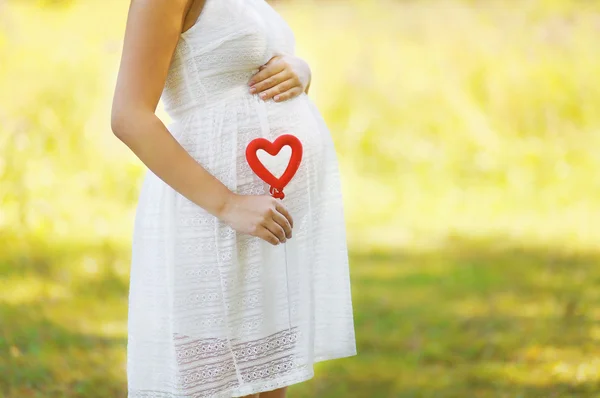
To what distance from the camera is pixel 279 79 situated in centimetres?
166

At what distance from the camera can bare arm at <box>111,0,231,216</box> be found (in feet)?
4.62

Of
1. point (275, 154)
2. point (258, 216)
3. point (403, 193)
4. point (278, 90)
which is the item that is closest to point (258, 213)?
point (258, 216)

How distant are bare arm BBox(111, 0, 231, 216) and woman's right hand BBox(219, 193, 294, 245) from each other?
0.09 meters

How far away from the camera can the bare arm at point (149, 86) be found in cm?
141

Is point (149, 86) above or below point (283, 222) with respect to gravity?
above

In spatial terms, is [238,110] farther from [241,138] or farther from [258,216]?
[258,216]

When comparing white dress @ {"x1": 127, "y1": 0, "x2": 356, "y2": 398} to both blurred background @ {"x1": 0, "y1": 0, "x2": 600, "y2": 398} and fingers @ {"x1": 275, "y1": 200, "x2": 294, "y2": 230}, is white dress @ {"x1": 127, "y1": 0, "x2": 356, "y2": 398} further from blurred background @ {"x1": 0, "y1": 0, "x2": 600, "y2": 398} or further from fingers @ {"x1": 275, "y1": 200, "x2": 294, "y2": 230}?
blurred background @ {"x1": 0, "y1": 0, "x2": 600, "y2": 398}

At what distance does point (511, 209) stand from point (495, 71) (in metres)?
1.34

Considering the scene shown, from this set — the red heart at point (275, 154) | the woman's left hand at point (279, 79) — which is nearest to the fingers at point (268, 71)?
the woman's left hand at point (279, 79)

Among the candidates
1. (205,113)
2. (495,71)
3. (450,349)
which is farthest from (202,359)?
(495,71)

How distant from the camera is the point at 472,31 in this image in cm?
618

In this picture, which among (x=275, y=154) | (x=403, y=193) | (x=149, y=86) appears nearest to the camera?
(x=149, y=86)

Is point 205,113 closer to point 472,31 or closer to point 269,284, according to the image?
point 269,284

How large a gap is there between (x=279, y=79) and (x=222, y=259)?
0.37 metres
